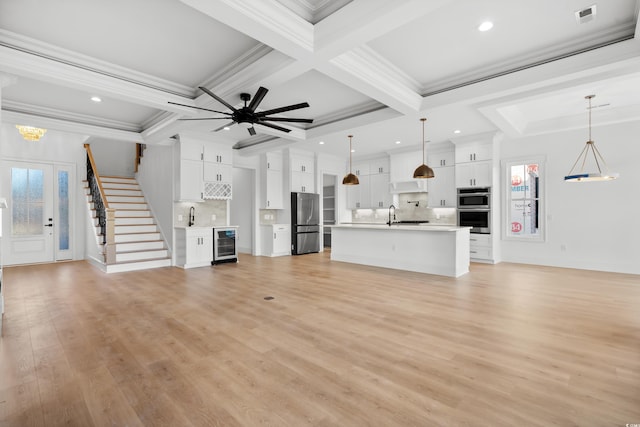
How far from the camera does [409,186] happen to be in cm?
838

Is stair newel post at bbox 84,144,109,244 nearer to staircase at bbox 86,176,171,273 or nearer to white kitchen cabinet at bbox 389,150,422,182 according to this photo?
staircase at bbox 86,176,171,273

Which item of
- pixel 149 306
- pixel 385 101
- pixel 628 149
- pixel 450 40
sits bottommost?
pixel 149 306

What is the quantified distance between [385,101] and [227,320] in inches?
142

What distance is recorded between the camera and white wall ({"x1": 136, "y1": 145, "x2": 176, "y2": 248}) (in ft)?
22.8

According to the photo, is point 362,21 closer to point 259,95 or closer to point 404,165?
point 259,95

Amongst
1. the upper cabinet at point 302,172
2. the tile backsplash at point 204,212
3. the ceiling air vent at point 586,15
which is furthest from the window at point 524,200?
the tile backsplash at point 204,212

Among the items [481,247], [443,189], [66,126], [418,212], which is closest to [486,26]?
[443,189]

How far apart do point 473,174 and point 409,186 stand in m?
1.71

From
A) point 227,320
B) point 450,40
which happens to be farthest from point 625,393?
point 450,40

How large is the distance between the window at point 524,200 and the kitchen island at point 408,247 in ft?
7.01

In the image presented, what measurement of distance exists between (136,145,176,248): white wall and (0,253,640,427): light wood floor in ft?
8.71

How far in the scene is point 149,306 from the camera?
383 centimetres

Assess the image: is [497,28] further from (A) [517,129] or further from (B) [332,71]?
(A) [517,129]

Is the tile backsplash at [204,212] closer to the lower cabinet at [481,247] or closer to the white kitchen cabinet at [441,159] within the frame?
the white kitchen cabinet at [441,159]
